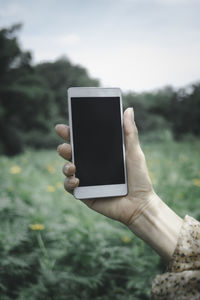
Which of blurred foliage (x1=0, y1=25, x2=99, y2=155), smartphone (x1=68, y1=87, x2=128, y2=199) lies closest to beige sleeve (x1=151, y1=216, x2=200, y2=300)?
smartphone (x1=68, y1=87, x2=128, y2=199)

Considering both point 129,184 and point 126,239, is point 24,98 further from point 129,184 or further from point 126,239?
point 129,184

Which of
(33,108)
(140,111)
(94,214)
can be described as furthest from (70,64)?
(94,214)

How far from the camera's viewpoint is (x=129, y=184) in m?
1.72

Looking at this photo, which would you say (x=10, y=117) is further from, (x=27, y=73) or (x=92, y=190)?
(x=92, y=190)

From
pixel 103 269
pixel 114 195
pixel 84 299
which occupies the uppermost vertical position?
pixel 114 195

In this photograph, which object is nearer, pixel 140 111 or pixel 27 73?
pixel 27 73

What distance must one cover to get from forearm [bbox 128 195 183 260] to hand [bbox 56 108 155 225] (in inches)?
1.8

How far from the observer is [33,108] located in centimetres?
1931

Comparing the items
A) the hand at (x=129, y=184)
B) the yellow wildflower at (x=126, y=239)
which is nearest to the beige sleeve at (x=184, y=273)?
the hand at (x=129, y=184)

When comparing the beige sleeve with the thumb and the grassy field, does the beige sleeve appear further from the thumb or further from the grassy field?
the grassy field

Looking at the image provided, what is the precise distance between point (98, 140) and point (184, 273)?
3.12ft

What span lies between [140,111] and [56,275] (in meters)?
24.3

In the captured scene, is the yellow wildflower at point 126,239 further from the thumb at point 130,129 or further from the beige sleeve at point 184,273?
the beige sleeve at point 184,273

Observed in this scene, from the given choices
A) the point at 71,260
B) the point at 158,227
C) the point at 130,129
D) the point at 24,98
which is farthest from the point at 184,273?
the point at 24,98
